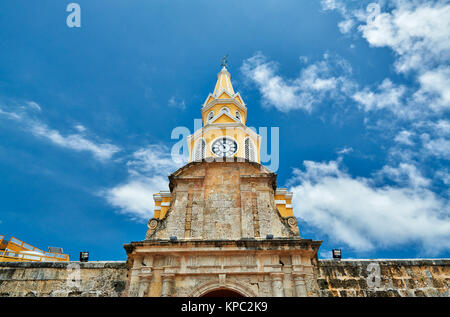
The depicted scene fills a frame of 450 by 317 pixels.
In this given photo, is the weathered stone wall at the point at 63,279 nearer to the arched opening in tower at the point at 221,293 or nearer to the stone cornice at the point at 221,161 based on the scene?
the arched opening in tower at the point at 221,293

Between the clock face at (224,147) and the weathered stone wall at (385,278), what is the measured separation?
492 inches

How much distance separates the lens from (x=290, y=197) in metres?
20.7

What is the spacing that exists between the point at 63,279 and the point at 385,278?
11.8 meters

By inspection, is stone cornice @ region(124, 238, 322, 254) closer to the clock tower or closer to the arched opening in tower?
the clock tower

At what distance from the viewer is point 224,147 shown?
76.8 ft

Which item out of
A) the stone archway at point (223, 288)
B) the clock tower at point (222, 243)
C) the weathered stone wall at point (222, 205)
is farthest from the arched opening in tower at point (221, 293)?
the weathered stone wall at point (222, 205)

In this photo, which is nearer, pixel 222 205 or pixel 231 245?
pixel 231 245

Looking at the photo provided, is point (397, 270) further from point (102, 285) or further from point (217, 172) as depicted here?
point (102, 285)

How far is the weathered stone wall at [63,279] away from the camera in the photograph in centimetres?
1145

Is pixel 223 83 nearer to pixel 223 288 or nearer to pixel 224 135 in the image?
pixel 224 135

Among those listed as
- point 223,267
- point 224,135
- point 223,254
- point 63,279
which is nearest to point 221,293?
point 223,267
